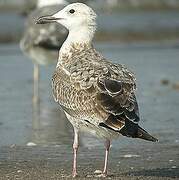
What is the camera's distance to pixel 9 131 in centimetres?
1129

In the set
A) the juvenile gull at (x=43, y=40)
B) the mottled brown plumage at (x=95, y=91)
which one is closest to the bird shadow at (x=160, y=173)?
the mottled brown plumage at (x=95, y=91)

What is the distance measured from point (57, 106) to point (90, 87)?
6.13 meters

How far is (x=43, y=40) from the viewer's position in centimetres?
1667

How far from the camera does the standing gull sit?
24.8 feet

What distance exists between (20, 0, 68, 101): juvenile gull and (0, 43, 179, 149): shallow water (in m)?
0.59

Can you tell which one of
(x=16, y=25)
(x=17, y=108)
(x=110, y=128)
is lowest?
(x=16, y=25)

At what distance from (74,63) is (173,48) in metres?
15.4

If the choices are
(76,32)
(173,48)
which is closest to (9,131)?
(76,32)

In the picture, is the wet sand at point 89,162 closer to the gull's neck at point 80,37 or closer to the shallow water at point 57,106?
the shallow water at point 57,106

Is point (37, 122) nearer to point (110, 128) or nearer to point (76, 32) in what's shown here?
point (76, 32)

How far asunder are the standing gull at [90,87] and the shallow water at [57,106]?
193 centimetres

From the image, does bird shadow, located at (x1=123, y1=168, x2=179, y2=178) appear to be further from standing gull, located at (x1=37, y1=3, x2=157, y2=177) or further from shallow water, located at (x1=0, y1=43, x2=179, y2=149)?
shallow water, located at (x1=0, y1=43, x2=179, y2=149)

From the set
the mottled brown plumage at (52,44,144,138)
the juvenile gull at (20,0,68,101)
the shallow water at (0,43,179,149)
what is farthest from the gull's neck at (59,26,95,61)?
the juvenile gull at (20,0,68,101)

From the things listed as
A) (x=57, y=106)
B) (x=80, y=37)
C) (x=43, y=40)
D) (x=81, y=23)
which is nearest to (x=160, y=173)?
(x=80, y=37)
